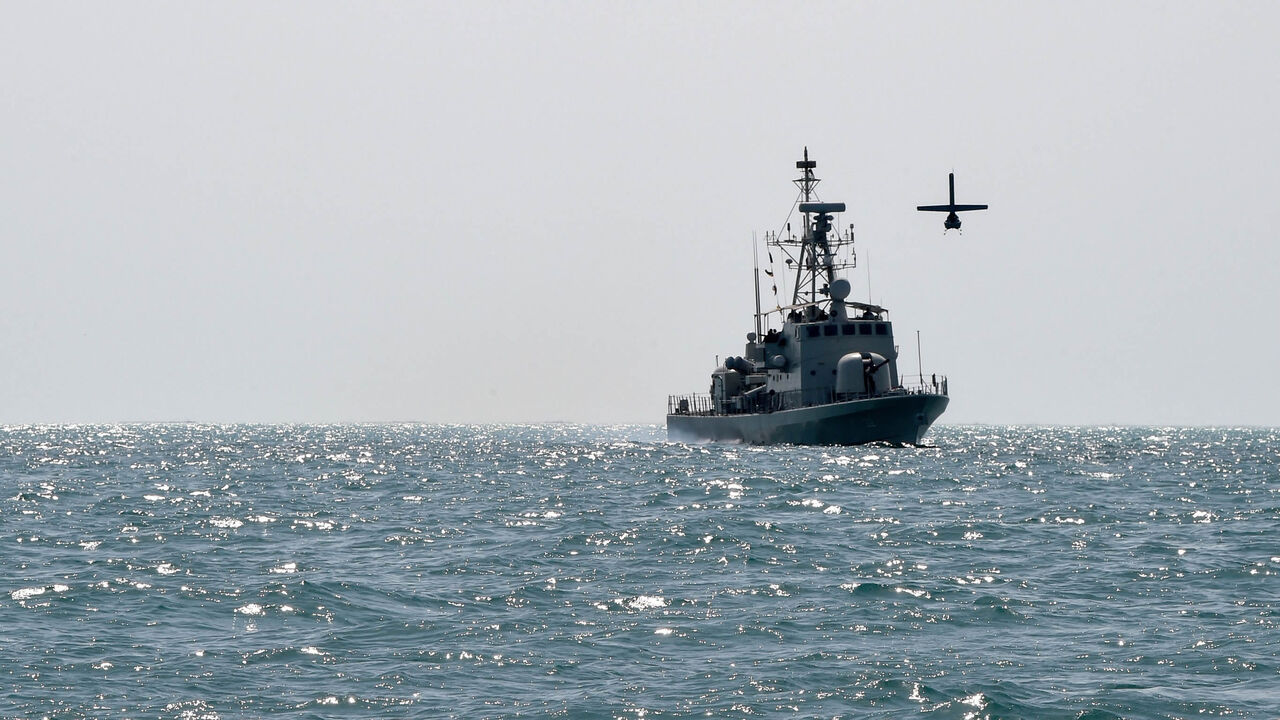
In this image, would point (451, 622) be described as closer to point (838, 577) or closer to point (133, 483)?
point (838, 577)

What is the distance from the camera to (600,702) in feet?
41.5

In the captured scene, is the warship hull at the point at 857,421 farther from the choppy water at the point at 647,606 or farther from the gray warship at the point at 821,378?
the choppy water at the point at 647,606

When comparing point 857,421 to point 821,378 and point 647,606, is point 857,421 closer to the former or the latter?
point 821,378

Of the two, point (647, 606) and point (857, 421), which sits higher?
point (857, 421)

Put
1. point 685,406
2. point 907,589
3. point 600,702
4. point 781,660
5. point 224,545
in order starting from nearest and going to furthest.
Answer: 1. point 600,702
2. point 781,660
3. point 907,589
4. point 224,545
5. point 685,406

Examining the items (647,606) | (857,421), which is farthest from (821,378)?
(647,606)

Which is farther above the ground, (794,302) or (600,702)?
(794,302)

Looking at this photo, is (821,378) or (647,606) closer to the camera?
(647,606)

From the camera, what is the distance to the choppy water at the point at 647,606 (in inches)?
505

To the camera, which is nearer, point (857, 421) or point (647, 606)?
point (647, 606)

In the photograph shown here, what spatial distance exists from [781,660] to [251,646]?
231 inches

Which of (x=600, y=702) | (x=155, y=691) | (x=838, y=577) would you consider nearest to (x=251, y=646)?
(x=155, y=691)

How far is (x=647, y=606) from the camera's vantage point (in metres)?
17.4

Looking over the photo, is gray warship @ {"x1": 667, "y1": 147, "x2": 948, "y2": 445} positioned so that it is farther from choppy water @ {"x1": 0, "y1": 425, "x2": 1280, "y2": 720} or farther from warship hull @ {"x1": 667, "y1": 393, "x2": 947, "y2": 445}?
choppy water @ {"x1": 0, "y1": 425, "x2": 1280, "y2": 720}
